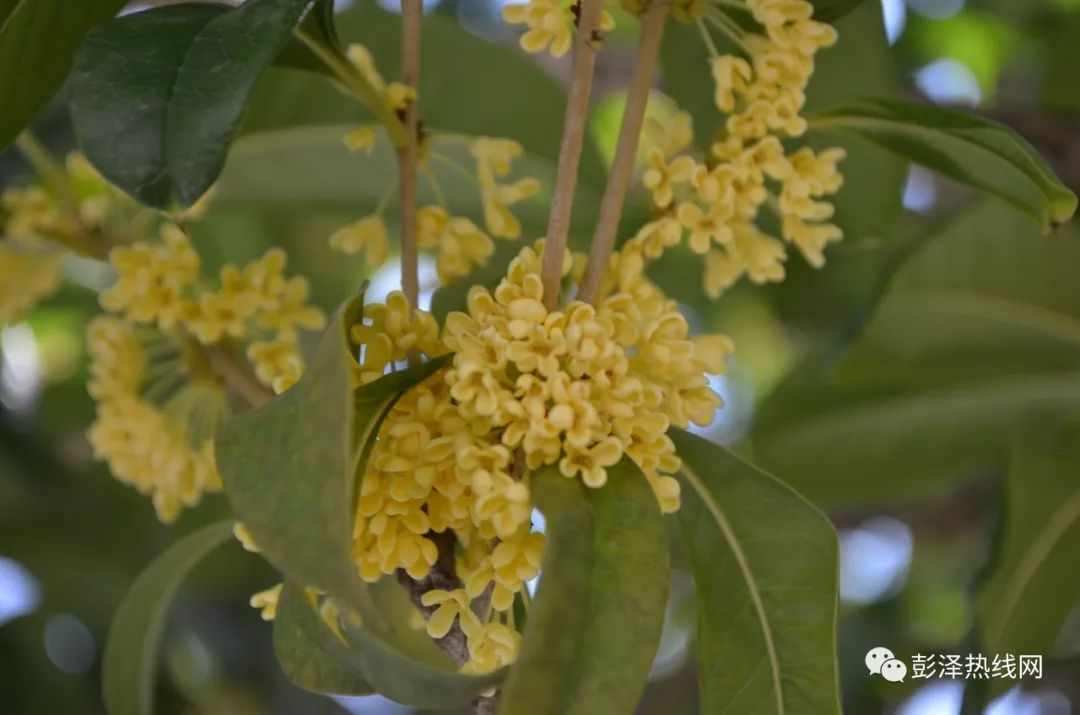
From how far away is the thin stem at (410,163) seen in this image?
77 centimetres

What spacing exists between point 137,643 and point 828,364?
0.68m

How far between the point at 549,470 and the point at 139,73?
31cm

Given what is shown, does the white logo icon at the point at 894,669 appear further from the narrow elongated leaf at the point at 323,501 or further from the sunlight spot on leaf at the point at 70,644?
the sunlight spot on leaf at the point at 70,644

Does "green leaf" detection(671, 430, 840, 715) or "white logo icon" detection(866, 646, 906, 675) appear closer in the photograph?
"green leaf" detection(671, 430, 840, 715)

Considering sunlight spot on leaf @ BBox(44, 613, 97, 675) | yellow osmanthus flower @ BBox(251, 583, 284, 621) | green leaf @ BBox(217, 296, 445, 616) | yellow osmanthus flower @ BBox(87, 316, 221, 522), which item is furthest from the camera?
sunlight spot on leaf @ BBox(44, 613, 97, 675)

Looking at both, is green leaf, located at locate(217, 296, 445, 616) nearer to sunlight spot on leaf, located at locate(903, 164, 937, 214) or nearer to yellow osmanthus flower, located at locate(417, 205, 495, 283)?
yellow osmanthus flower, located at locate(417, 205, 495, 283)

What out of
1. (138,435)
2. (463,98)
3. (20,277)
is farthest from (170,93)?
(463,98)

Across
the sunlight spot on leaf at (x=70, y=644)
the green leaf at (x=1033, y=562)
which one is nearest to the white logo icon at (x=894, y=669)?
the green leaf at (x=1033, y=562)

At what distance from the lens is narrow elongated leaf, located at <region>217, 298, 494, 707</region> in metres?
0.55

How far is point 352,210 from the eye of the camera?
1.38 meters

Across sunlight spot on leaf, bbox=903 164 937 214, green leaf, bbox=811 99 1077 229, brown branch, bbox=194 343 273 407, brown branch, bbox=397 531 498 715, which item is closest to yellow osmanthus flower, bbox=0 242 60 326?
brown branch, bbox=194 343 273 407

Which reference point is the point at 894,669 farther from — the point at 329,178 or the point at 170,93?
the point at 170,93

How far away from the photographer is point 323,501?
0.57m

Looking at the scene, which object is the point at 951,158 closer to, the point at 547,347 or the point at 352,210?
the point at 547,347
